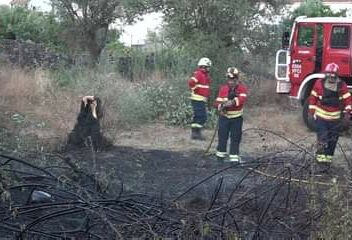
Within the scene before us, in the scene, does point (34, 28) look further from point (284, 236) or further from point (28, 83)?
point (284, 236)

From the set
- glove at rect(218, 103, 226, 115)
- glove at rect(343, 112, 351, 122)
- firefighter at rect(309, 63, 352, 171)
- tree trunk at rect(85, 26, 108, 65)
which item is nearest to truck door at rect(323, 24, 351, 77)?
firefighter at rect(309, 63, 352, 171)

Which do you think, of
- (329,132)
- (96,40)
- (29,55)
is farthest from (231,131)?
(96,40)

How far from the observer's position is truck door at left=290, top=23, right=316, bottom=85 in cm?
1421

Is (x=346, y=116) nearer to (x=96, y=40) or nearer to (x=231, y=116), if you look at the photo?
(x=231, y=116)

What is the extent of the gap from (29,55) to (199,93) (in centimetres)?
849

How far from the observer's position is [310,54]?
14.2m

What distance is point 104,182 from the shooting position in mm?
6668

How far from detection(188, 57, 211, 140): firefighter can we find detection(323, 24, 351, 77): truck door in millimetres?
2814

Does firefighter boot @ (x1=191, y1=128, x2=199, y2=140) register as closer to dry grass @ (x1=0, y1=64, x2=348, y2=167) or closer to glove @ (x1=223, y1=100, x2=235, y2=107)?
dry grass @ (x1=0, y1=64, x2=348, y2=167)

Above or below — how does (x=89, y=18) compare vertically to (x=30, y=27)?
above

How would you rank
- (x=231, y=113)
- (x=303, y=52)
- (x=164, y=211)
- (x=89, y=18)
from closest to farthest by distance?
(x=164, y=211) < (x=231, y=113) < (x=303, y=52) < (x=89, y=18)

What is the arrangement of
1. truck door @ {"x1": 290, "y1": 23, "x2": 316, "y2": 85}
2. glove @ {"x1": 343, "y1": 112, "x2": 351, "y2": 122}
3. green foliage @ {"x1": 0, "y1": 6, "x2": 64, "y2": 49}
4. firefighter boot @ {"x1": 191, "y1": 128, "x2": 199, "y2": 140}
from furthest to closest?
green foliage @ {"x1": 0, "y1": 6, "x2": 64, "y2": 49} < truck door @ {"x1": 290, "y1": 23, "x2": 316, "y2": 85} < firefighter boot @ {"x1": 191, "y1": 128, "x2": 199, "y2": 140} < glove @ {"x1": 343, "y1": 112, "x2": 351, "y2": 122}

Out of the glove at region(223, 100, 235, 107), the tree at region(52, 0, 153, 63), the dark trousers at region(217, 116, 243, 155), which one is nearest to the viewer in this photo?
the glove at region(223, 100, 235, 107)

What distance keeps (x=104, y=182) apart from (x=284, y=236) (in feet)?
7.13
